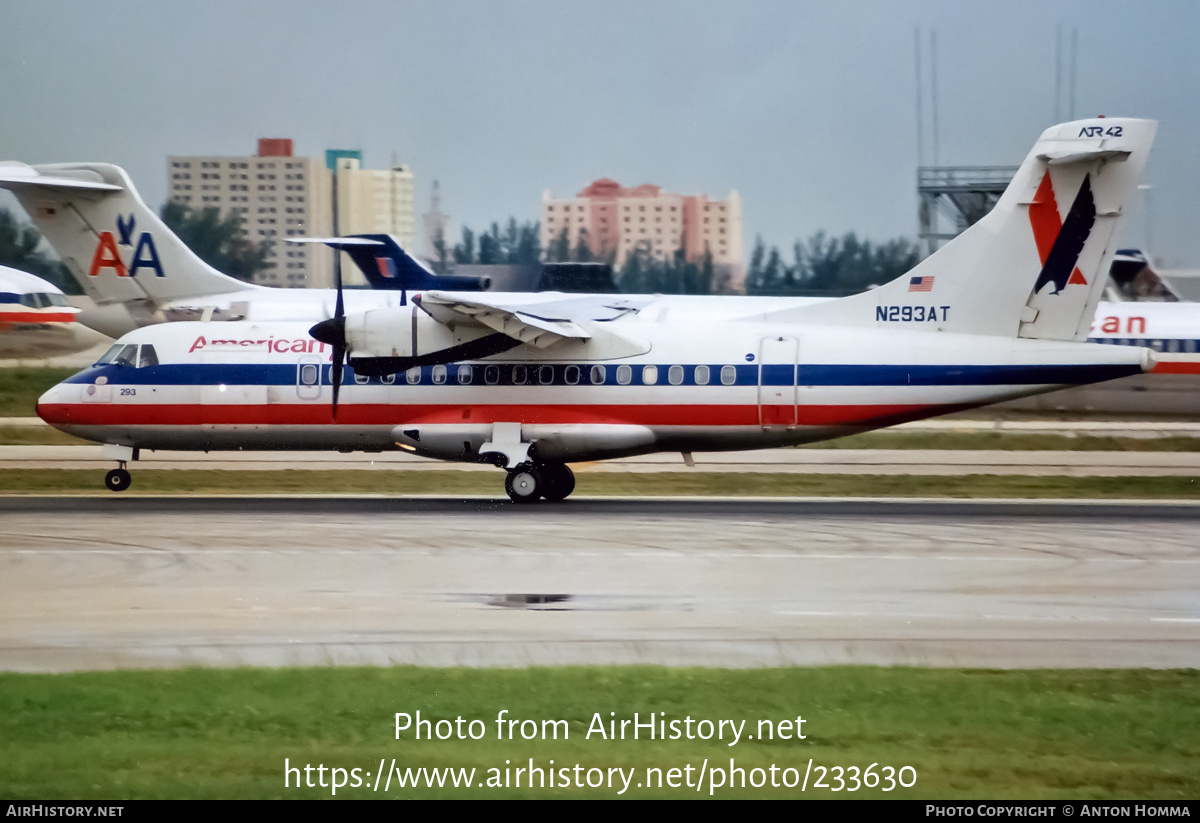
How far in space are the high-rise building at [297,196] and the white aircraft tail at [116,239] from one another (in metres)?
1.28

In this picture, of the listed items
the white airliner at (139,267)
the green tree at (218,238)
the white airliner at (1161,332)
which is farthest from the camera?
the white airliner at (1161,332)

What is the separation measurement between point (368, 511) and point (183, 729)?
43.3 ft

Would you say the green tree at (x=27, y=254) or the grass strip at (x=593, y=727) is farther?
the green tree at (x=27, y=254)

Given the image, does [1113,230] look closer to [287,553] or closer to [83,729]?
[287,553]

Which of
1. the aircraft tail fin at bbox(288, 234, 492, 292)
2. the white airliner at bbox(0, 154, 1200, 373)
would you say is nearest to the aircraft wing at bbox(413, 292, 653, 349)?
the aircraft tail fin at bbox(288, 234, 492, 292)

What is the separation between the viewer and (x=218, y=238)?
32594 millimetres

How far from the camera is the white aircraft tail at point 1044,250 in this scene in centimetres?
2191

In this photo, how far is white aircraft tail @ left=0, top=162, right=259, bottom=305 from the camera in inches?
1208

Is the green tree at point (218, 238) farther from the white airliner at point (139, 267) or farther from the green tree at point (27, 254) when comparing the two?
the green tree at point (27, 254)

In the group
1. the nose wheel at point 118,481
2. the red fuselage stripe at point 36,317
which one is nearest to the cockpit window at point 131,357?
the nose wheel at point 118,481

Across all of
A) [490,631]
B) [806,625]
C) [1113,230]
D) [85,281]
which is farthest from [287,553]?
[85,281]

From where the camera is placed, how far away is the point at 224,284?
1227 inches

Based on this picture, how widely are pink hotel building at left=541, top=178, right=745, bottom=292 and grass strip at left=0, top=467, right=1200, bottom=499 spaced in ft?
18.0

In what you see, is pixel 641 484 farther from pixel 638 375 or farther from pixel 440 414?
pixel 440 414
